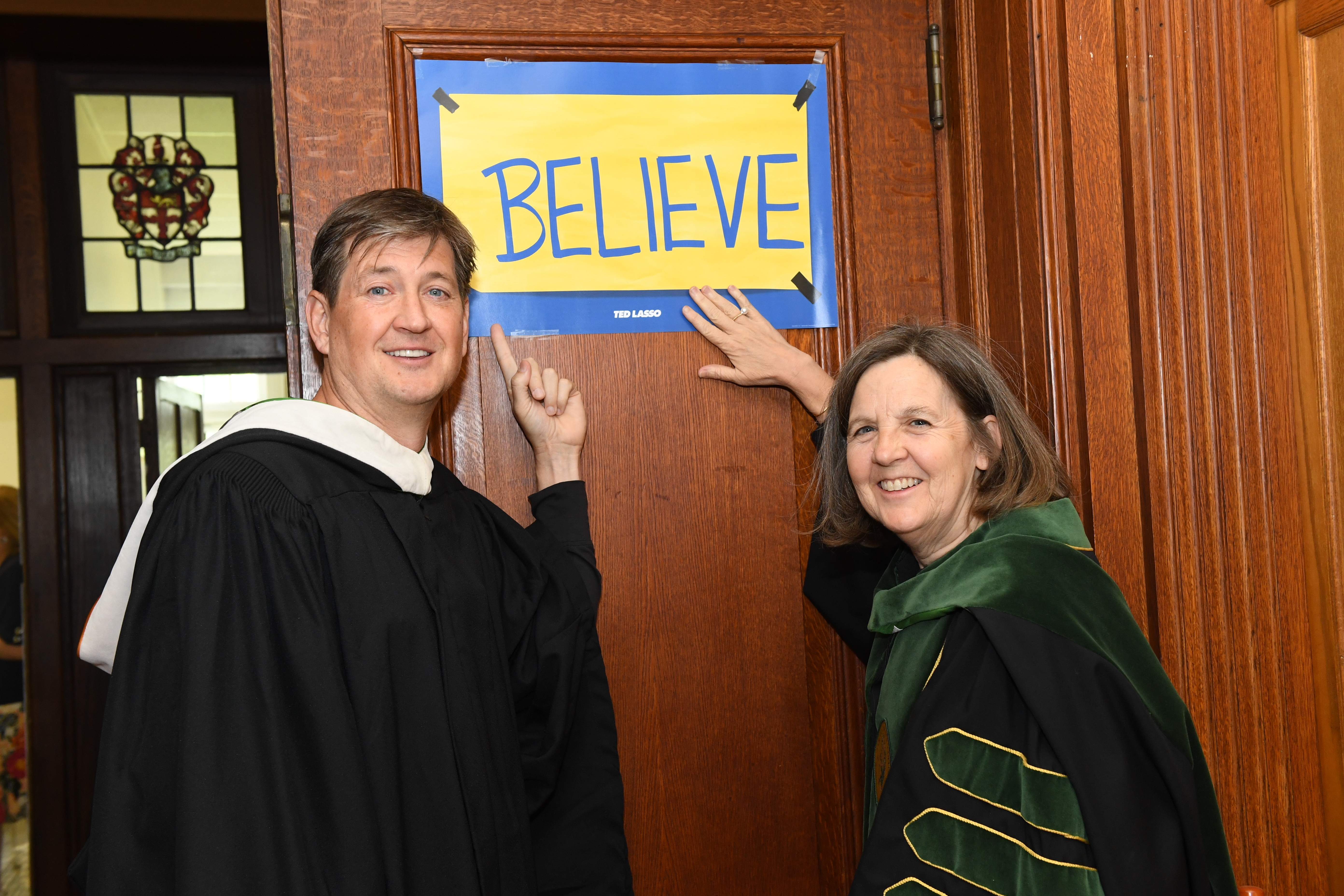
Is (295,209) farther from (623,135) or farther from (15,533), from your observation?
(15,533)

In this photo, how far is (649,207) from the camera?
1618mm

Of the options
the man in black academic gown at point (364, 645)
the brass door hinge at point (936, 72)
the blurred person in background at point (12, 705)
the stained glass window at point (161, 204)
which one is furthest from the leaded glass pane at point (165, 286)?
the brass door hinge at point (936, 72)

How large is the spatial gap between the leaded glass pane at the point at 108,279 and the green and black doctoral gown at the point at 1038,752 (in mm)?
3777

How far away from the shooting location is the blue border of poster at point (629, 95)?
5.11ft

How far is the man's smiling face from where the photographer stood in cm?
136

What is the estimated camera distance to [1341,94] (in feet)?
4.57

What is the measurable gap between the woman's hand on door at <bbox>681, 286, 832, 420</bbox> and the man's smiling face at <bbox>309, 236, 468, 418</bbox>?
44 cm

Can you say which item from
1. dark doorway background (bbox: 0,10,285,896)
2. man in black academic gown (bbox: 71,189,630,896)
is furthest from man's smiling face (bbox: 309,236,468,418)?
dark doorway background (bbox: 0,10,285,896)

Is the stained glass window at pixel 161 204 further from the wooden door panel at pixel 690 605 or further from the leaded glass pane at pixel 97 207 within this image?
the wooden door panel at pixel 690 605

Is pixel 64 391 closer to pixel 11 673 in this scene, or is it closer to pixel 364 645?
pixel 11 673

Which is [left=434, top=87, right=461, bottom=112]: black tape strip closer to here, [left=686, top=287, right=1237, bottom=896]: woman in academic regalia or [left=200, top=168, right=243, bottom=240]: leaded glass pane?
[left=686, top=287, right=1237, bottom=896]: woman in academic regalia

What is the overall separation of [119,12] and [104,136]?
1.85ft

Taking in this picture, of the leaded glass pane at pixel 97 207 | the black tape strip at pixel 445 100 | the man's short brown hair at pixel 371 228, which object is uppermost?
the leaded glass pane at pixel 97 207

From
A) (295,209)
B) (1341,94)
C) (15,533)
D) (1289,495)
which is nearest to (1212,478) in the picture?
(1289,495)
